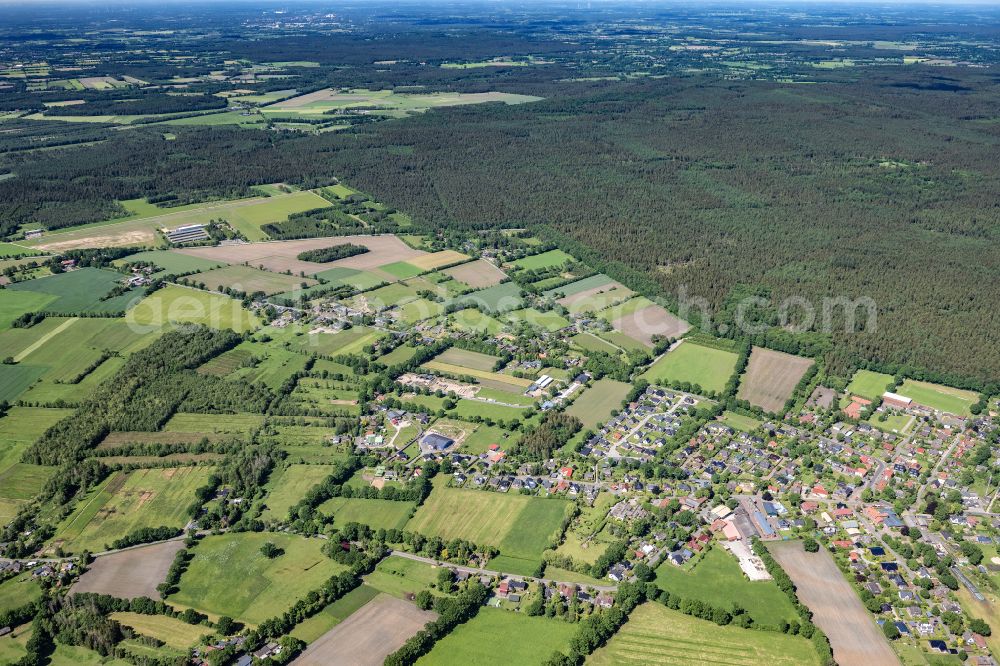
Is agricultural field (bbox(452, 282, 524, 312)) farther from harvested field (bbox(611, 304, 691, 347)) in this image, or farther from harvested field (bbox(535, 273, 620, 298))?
harvested field (bbox(611, 304, 691, 347))

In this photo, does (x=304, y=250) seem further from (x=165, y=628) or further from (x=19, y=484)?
(x=165, y=628)

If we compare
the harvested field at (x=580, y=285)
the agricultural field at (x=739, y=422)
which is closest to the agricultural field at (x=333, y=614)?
the agricultural field at (x=739, y=422)

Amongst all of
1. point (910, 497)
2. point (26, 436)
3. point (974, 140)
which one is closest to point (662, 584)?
point (910, 497)

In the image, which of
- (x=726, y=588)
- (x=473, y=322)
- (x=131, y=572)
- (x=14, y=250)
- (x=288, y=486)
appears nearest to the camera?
(x=726, y=588)

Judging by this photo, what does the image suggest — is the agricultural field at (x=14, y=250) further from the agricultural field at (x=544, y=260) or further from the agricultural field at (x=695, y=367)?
the agricultural field at (x=695, y=367)

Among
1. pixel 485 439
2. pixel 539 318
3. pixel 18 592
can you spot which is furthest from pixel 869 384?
pixel 18 592

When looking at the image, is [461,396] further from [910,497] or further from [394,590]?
[910,497]


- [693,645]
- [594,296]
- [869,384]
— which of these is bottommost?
[693,645]
